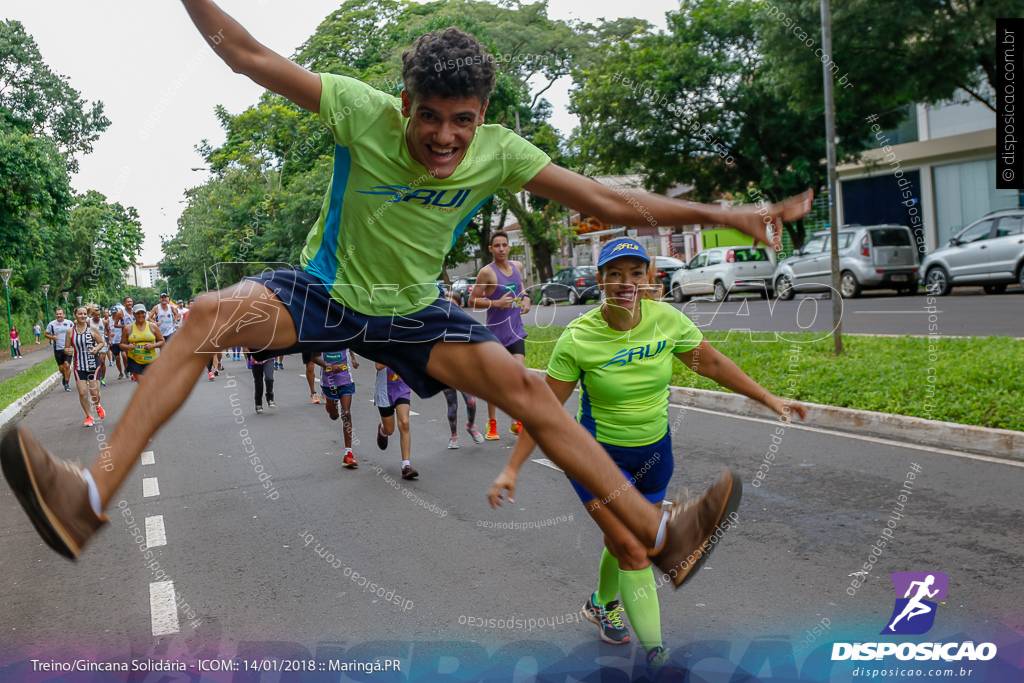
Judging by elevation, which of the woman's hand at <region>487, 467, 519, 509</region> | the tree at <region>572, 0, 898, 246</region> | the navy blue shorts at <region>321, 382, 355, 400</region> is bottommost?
the navy blue shorts at <region>321, 382, 355, 400</region>

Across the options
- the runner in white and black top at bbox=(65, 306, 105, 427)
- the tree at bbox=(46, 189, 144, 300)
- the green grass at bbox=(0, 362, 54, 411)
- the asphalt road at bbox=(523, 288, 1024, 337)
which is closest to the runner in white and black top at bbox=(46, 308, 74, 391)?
the green grass at bbox=(0, 362, 54, 411)

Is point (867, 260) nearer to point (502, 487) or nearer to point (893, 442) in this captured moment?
point (893, 442)

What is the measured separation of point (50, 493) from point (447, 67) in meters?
1.64

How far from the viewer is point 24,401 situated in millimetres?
17500

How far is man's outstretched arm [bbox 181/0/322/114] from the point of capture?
2533 millimetres

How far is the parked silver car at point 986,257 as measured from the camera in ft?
57.7

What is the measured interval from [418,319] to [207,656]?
2019 millimetres

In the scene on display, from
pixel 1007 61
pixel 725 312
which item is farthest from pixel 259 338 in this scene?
→ pixel 725 312

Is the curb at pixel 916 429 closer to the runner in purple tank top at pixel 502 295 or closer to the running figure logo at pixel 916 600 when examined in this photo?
the running figure logo at pixel 916 600

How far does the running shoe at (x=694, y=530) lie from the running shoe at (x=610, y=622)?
1.00m

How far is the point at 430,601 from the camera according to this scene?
177 inches

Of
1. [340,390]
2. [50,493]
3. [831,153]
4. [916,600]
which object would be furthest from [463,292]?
[50,493]

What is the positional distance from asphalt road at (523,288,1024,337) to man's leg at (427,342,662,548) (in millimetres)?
7648

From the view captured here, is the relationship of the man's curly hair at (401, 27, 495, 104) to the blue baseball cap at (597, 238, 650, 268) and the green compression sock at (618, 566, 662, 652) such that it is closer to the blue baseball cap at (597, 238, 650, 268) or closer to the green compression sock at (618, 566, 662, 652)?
the blue baseball cap at (597, 238, 650, 268)
